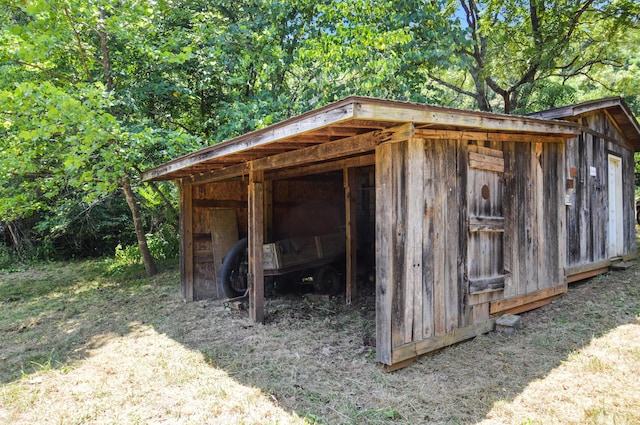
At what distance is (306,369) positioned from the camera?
11.5ft

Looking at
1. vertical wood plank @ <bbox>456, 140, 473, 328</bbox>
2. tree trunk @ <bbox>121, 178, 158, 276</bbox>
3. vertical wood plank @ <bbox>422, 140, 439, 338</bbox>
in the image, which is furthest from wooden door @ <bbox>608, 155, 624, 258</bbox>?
tree trunk @ <bbox>121, 178, 158, 276</bbox>

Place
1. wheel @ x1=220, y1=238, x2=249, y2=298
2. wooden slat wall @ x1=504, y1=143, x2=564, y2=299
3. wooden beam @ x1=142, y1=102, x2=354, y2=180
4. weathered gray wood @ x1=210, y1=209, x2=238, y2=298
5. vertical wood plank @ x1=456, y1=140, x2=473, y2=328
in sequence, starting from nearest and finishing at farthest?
wooden beam @ x1=142, y1=102, x2=354, y2=180 → vertical wood plank @ x1=456, y1=140, x2=473, y2=328 → wooden slat wall @ x1=504, y1=143, x2=564, y2=299 → wheel @ x1=220, y1=238, x2=249, y2=298 → weathered gray wood @ x1=210, y1=209, x2=238, y2=298

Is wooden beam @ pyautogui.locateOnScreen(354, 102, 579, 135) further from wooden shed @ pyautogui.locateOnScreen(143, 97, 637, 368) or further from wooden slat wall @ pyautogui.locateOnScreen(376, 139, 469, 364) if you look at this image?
wooden slat wall @ pyautogui.locateOnScreen(376, 139, 469, 364)

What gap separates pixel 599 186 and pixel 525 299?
2.98 meters

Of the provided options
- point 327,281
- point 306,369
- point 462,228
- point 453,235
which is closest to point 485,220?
point 462,228

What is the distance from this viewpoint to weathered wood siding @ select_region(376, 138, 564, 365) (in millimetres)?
3297

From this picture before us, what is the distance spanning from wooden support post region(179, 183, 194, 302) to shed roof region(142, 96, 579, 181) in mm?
1292

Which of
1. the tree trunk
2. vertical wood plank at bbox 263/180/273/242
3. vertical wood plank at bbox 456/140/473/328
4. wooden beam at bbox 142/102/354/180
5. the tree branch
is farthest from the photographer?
the tree trunk

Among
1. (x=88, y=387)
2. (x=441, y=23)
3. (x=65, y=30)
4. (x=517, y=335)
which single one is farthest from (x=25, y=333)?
(x=441, y=23)

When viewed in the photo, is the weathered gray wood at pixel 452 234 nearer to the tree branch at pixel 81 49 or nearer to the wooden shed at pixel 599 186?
the wooden shed at pixel 599 186

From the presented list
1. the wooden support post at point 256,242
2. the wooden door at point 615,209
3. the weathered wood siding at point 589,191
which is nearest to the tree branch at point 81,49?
the wooden support post at point 256,242

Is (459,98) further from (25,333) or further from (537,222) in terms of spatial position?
(25,333)

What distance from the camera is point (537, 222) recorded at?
4.66 m

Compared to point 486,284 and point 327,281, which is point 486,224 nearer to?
point 486,284
